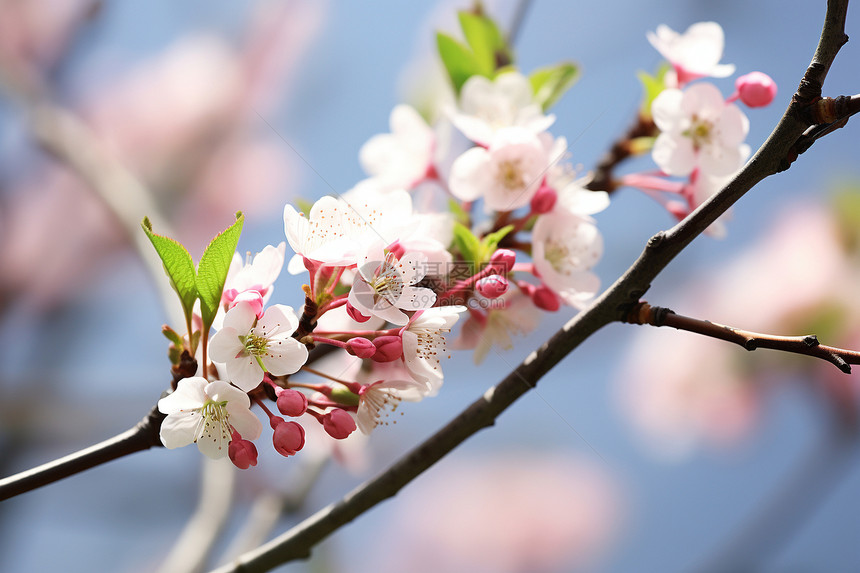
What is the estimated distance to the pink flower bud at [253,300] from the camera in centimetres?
47

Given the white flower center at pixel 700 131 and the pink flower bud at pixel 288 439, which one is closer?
the pink flower bud at pixel 288 439

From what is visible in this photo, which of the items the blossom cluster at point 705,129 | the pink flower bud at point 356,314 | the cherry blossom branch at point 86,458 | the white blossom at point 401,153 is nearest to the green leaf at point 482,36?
the white blossom at point 401,153

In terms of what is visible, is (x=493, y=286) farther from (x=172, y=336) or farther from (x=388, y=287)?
(x=172, y=336)

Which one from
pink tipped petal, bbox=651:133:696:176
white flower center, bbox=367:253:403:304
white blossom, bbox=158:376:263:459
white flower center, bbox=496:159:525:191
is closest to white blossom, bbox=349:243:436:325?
white flower center, bbox=367:253:403:304

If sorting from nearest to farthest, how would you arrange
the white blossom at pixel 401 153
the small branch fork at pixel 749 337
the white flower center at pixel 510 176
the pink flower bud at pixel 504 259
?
the small branch fork at pixel 749 337 < the pink flower bud at pixel 504 259 < the white flower center at pixel 510 176 < the white blossom at pixel 401 153

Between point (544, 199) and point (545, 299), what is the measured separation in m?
0.10

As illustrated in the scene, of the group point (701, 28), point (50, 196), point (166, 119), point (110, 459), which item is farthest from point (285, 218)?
point (166, 119)

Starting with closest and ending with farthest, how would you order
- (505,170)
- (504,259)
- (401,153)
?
(504,259) < (505,170) < (401,153)

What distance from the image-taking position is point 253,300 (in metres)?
0.48

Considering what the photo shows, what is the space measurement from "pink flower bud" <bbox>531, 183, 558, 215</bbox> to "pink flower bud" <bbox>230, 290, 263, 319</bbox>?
1.00ft

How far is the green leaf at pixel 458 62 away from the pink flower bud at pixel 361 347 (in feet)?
1.54

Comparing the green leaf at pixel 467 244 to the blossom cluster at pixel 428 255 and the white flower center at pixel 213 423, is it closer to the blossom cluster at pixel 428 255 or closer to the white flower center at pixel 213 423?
the blossom cluster at pixel 428 255

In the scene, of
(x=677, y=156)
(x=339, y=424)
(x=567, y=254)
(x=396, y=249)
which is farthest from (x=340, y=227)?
(x=677, y=156)

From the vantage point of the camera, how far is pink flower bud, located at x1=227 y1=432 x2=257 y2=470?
0.49 m
